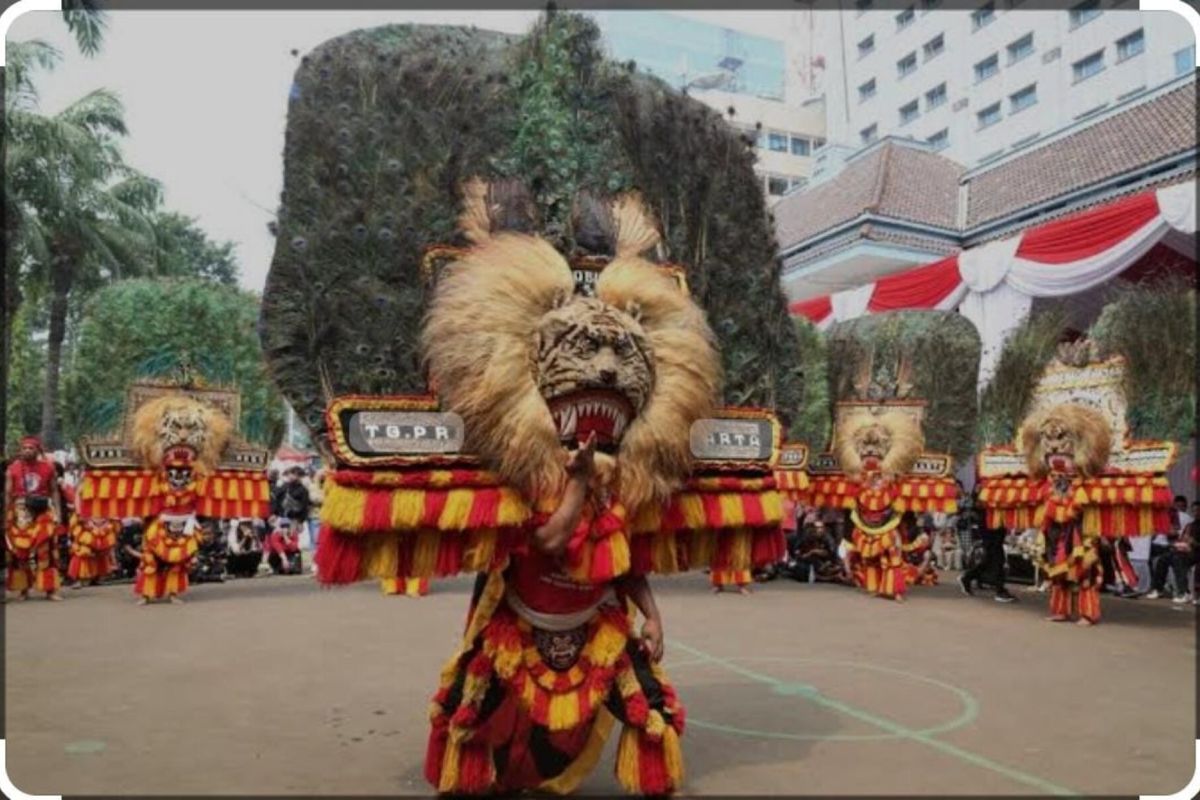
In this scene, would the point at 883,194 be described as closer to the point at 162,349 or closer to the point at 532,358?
the point at 162,349

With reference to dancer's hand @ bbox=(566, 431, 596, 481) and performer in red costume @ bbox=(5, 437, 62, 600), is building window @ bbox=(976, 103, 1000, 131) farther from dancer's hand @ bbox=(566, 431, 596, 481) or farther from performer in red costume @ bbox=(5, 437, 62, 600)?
dancer's hand @ bbox=(566, 431, 596, 481)

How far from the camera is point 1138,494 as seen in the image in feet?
27.0

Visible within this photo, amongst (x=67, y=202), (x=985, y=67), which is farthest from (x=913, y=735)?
(x=985, y=67)

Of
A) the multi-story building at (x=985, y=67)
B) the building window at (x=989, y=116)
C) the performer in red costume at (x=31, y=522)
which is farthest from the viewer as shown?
the building window at (x=989, y=116)

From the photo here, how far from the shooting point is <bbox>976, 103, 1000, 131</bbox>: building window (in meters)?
32.3

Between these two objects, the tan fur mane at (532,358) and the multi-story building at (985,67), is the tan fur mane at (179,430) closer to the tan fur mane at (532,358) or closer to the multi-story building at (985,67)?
the tan fur mane at (532,358)

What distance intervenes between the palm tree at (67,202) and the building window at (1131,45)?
26139 millimetres

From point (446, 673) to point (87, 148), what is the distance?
59.3ft

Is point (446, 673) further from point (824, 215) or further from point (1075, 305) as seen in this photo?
point (824, 215)

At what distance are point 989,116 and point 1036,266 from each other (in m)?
21.7

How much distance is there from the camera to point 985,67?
32875 millimetres

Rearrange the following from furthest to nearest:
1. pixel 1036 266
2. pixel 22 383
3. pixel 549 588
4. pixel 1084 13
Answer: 1. pixel 1084 13
2. pixel 22 383
3. pixel 1036 266
4. pixel 549 588

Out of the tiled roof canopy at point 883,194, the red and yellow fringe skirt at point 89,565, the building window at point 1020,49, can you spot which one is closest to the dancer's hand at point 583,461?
the red and yellow fringe skirt at point 89,565

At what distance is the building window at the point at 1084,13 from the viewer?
1125 inches
